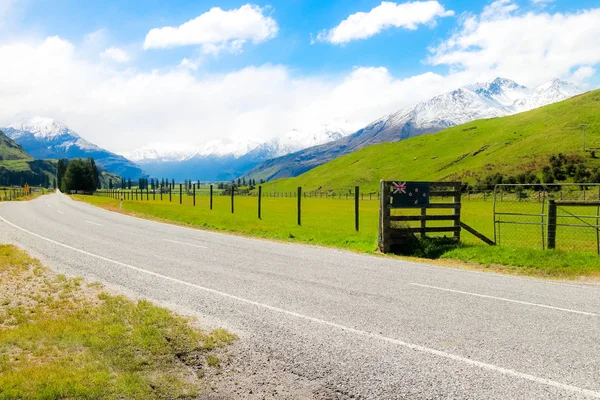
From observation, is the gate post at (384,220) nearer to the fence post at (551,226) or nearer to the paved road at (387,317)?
the paved road at (387,317)

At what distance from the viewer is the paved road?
17.9 ft

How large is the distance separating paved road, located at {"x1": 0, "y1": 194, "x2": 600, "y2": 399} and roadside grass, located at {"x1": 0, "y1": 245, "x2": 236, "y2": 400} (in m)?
0.95

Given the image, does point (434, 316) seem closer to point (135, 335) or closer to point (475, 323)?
point (475, 323)

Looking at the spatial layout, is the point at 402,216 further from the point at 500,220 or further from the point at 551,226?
the point at 500,220

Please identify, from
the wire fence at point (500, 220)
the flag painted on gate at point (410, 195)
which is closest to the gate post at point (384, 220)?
the flag painted on gate at point (410, 195)

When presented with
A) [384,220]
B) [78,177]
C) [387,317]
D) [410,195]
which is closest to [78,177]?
[78,177]

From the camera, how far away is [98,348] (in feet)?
21.1

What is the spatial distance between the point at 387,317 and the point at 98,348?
501 cm

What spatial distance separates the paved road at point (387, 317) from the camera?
5.46 m

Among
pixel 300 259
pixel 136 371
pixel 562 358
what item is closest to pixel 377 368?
pixel 562 358

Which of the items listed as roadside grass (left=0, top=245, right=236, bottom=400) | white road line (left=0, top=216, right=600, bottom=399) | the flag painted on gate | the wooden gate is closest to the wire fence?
the wooden gate

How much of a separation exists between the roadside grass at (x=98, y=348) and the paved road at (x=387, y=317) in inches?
37.5

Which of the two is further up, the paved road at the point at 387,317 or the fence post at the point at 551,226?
the fence post at the point at 551,226

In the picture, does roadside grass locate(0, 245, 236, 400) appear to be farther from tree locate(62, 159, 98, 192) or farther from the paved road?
tree locate(62, 159, 98, 192)
